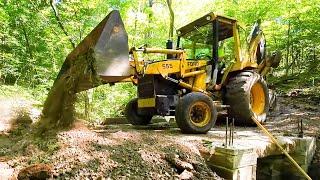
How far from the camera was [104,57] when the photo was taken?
195 inches

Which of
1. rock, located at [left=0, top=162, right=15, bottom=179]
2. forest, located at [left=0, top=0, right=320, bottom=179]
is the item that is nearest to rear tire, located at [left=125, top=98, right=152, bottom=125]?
forest, located at [left=0, top=0, right=320, bottom=179]

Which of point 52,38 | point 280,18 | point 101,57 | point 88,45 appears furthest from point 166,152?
point 280,18

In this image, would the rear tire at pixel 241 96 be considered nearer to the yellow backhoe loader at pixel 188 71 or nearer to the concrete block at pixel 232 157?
the yellow backhoe loader at pixel 188 71

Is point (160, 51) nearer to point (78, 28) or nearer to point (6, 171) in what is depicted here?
point (6, 171)

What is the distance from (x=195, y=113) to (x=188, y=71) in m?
1.11

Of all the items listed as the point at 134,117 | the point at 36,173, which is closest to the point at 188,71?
the point at 134,117

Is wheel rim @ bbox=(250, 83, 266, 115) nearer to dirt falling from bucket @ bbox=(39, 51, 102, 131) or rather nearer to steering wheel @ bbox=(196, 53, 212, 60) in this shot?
steering wheel @ bbox=(196, 53, 212, 60)

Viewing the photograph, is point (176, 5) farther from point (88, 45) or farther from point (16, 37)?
point (88, 45)

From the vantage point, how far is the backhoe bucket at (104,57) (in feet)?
16.2

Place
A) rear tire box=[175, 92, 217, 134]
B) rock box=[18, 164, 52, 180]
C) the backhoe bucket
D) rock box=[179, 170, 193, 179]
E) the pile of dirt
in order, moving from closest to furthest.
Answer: rock box=[18, 164, 52, 180] → the pile of dirt → rock box=[179, 170, 193, 179] → the backhoe bucket → rear tire box=[175, 92, 217, 134]

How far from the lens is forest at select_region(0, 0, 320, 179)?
14.0 ft

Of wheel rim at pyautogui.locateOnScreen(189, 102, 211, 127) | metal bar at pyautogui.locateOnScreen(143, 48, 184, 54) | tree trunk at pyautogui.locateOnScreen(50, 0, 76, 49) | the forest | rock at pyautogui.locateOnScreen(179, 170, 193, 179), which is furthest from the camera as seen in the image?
tree trunk at pyautogui.locateOnScreen(50, 0, 76, 49)

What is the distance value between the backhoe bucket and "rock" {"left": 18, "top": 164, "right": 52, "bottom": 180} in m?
1.60

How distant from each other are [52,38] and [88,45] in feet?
23.8
